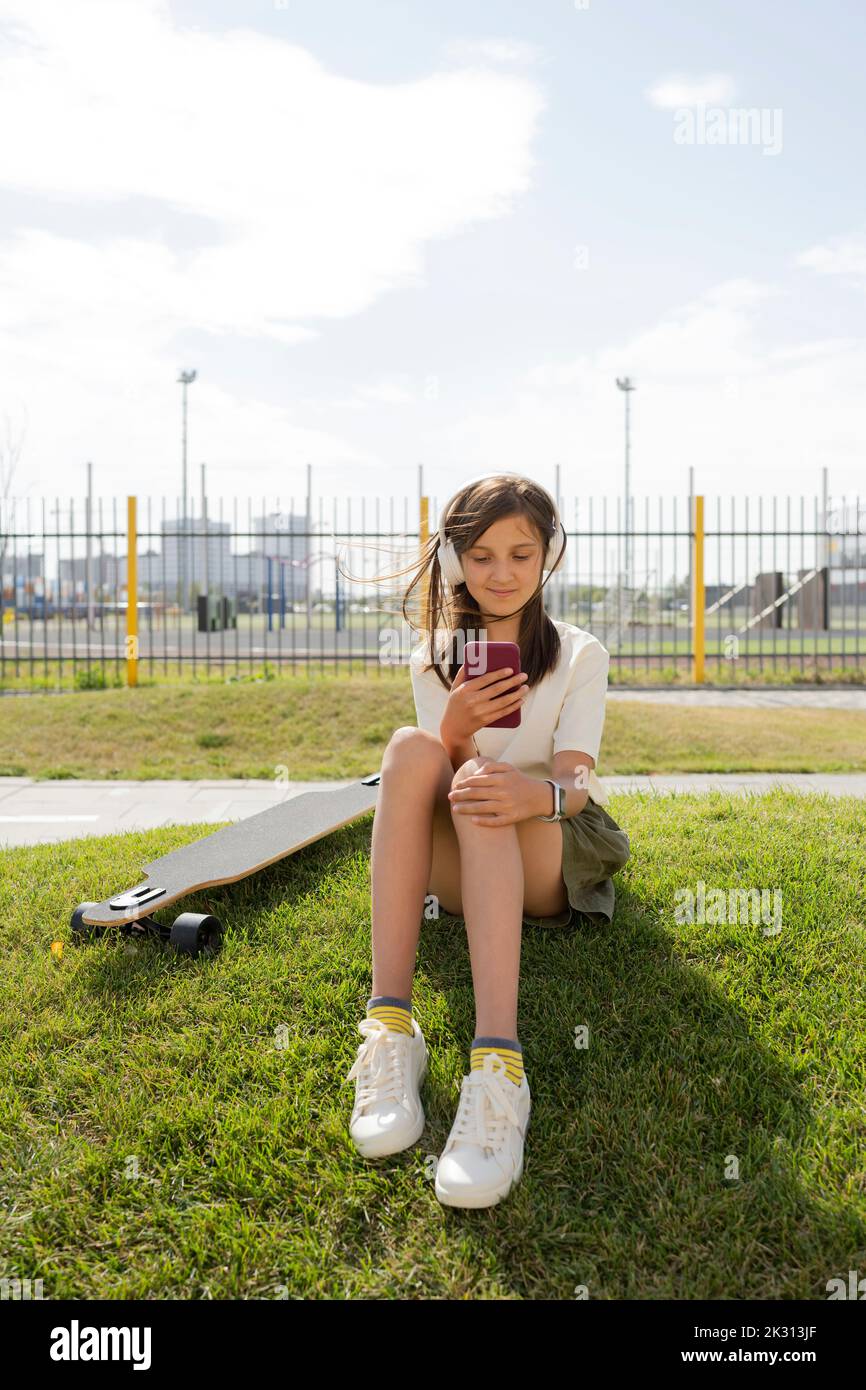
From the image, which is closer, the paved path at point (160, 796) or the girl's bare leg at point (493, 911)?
the girl's bare leg at point (493, 911)

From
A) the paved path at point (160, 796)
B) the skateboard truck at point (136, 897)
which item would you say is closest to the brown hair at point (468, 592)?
the skateboard truck at point (136, 897)

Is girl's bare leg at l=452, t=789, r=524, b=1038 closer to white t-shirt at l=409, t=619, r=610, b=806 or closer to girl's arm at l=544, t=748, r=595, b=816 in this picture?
girl's arm at l=544, t=748, r=595, b=816

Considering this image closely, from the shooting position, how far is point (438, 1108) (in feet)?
8.07

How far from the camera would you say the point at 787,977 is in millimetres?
2930

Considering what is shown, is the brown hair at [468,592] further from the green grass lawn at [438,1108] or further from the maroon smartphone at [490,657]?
the green grass lawn at [438,1108]

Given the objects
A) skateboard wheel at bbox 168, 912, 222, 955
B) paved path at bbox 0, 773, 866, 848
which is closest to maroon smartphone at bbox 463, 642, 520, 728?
skateboard wheel at bbox 168, 912, 222, 955

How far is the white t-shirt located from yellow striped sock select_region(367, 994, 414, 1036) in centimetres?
72

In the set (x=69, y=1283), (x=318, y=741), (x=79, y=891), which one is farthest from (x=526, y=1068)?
(x=318, y=741)

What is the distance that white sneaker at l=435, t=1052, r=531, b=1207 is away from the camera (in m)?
2.12

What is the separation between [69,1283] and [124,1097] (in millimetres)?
529

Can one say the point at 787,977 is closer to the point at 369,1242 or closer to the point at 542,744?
the point at 542,744

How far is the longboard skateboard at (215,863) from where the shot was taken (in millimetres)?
3277

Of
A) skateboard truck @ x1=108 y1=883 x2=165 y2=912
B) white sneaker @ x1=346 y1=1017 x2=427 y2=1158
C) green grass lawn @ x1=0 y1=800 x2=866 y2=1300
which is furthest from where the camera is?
skateboard truck @ x1=108 y1=883 x2=165 y2=912

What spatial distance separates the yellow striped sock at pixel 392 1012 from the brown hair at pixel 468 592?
3.06 feet
